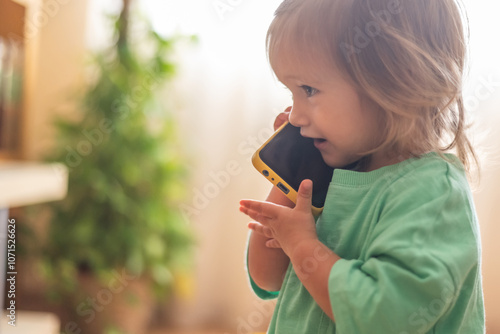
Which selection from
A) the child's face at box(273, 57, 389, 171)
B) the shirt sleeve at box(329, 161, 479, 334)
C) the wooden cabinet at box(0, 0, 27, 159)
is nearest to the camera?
the shirt sleeve at box(329, 161, 479, 334)

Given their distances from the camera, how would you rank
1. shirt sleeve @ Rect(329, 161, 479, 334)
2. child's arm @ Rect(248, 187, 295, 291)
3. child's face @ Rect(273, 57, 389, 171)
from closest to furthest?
shirt sleeve @ Rect(329, 161, 479, 334)
child's face @ Rect(273, 57, 389, 171)
child's arm @ Rect(248, 187, 295, 291)

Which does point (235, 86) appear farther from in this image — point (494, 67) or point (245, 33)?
point (494, 67)

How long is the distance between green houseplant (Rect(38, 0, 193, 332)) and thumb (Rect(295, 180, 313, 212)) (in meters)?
1.41

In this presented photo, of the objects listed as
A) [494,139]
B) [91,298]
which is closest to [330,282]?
[494,139]

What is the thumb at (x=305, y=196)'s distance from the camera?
2.26 ft

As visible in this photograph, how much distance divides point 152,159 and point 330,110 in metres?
1.50

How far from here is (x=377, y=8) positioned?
2.09 feet

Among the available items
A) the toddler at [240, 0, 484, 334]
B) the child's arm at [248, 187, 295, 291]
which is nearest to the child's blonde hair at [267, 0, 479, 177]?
the toddler at [240, 0, 484, 334]

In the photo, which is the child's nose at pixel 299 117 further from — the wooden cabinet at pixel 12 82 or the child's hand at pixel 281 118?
the wooden cabinet at pixel 12 82

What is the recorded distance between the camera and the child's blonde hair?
64cm

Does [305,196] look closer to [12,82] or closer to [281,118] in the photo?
[281,118]

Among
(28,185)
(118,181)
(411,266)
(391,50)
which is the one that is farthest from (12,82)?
(411,266)

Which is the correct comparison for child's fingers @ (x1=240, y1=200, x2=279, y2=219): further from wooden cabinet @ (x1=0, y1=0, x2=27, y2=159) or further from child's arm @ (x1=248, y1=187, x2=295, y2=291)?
wooden cabinet @ (x1=0, y1=0, x2=27, y2=159)

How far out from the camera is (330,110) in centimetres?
66
